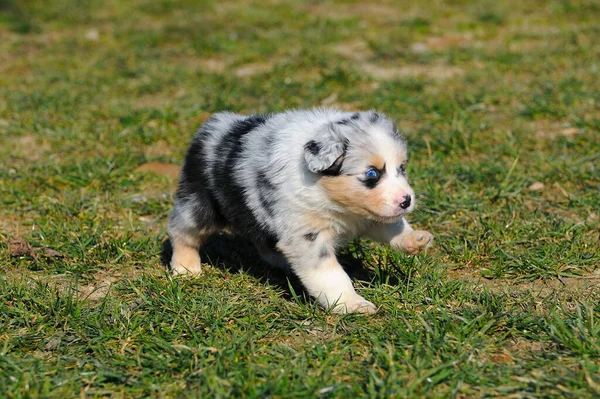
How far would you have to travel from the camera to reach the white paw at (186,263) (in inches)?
195

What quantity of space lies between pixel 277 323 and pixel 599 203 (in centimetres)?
282

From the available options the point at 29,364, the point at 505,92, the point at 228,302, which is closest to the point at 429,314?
the point at 228,302

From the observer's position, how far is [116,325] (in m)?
4.21

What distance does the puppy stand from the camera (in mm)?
4191

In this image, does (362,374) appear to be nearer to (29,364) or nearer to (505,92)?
(29,364)

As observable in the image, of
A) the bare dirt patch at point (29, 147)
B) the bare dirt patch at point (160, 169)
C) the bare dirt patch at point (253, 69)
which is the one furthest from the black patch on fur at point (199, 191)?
the bare dirt patch at point (253, 69)

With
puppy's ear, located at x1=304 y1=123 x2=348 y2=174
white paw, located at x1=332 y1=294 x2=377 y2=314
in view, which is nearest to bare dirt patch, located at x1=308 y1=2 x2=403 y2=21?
puppy's ear, located at x1=304 y1=123 x2=348 y2=174

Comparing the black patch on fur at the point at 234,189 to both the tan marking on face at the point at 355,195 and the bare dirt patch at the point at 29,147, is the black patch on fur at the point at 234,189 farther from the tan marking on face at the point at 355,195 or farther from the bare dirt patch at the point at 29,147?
the bare dirt patch at the point at 29,147

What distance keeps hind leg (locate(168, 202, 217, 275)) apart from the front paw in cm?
123

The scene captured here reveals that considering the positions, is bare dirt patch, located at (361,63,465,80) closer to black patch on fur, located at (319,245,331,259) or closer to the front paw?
the front paw

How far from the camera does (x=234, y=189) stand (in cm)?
462

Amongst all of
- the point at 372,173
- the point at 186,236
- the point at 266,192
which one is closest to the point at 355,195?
the point at 372,173

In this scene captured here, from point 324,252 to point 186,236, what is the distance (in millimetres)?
1056

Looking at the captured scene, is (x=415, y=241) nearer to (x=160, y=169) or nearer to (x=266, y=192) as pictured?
(x=266, y=192)
